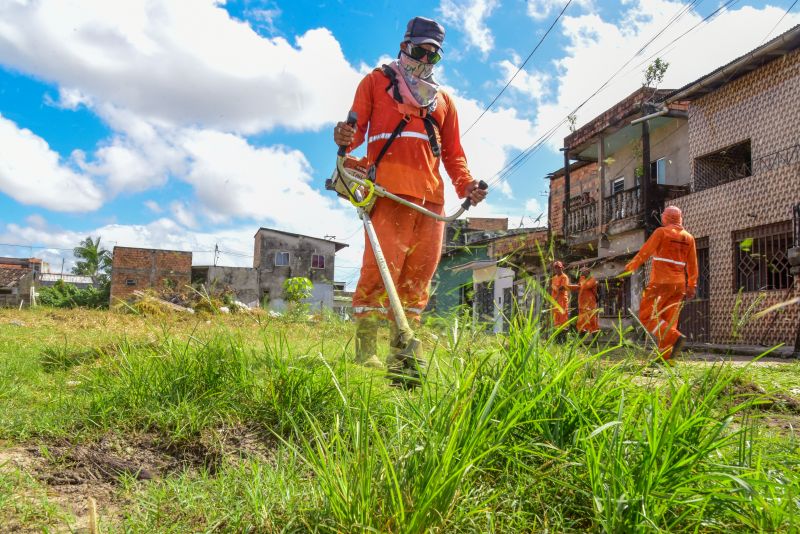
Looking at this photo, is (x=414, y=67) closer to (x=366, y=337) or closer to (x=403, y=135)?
(x=403, y=135)

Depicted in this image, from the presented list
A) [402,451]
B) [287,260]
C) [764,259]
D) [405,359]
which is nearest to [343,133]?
[405,359]

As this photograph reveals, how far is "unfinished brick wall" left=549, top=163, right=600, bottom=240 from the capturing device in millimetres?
21641

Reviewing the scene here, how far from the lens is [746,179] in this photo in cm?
1310

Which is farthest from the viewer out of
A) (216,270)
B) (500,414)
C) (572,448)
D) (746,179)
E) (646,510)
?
(216,270)

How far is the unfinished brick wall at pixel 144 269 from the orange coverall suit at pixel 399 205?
42.8m

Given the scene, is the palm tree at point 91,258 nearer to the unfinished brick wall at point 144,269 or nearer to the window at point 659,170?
the unfinished brick wall at point 144,269

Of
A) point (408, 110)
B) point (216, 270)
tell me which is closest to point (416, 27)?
point (408, 110)

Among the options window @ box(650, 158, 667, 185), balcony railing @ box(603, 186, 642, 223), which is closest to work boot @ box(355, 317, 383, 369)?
balcony railing @ box(603, 186, 642, 223)

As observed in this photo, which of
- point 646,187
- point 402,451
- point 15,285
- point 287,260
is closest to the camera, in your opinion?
point 402,451

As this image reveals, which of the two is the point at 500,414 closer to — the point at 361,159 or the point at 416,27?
the point at 361,159

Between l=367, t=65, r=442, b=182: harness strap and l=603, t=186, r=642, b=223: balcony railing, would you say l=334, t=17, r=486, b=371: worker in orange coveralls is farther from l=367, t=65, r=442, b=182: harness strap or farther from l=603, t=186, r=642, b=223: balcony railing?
l=603, t=186, r=642, b=223: balcony railing

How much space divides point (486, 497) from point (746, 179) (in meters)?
13.8

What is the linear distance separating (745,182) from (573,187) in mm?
10637

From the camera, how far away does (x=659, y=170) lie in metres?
17.5
